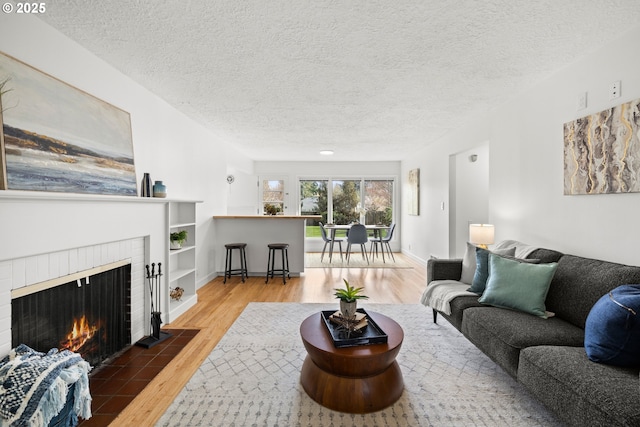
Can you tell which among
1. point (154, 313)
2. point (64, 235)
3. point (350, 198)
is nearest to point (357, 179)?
point (350, 198)

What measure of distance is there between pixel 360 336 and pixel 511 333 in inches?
38.2

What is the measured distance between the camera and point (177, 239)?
365cm

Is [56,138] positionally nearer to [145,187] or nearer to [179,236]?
[145,187]

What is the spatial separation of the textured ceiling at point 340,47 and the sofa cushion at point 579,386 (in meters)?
2.07

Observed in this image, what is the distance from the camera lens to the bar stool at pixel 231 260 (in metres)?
4.95

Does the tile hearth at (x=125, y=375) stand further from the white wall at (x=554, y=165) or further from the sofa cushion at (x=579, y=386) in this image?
the white wall at (x=554, y=165)

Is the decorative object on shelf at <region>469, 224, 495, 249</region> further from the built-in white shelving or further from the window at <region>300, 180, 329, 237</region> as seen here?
the window at <region>300, 180, 329, 237</region>

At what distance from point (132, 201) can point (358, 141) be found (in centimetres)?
405

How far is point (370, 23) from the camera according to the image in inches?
80.5

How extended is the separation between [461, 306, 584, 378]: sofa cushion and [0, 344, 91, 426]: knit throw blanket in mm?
2441

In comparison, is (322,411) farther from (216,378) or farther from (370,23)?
(370,23)

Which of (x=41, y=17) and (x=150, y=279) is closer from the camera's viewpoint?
(x=41, y=17)

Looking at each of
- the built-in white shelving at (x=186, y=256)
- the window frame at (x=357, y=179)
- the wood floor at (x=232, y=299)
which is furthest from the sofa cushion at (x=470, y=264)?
the window frame at (x=357, y=179)

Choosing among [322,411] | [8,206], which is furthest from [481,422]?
[8,206]
